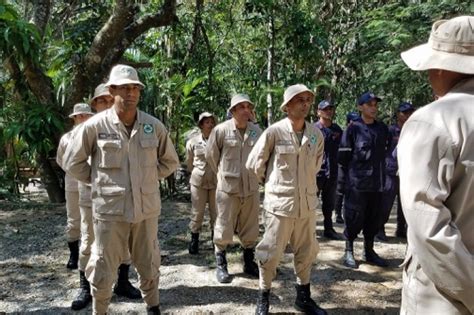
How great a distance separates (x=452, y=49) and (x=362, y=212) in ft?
11.5

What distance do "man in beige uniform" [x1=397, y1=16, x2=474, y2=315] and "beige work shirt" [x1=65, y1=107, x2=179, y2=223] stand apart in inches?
85.8

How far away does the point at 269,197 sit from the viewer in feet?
12.6

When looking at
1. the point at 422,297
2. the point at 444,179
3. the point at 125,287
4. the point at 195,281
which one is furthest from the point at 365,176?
the point at 444,179

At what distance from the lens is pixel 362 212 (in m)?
4.94

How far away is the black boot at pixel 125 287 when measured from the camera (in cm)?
429

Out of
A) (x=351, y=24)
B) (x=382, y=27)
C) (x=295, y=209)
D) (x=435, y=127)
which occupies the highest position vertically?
(x=351, y=24)

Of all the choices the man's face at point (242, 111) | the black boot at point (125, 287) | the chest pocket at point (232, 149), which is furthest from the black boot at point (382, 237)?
the black boot at point (125, 287)

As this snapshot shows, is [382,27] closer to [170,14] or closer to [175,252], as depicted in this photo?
[170,14]

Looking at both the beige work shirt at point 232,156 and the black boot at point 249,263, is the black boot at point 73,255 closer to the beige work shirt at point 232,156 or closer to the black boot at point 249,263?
the beige work shirt at point 232,156

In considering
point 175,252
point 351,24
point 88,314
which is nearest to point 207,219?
point 175,252

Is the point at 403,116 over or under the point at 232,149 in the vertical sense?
over

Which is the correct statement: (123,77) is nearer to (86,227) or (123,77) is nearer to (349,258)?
(86,227)

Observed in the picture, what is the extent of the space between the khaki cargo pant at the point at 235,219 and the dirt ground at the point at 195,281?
419 mm

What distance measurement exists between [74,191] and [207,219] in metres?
2.87
